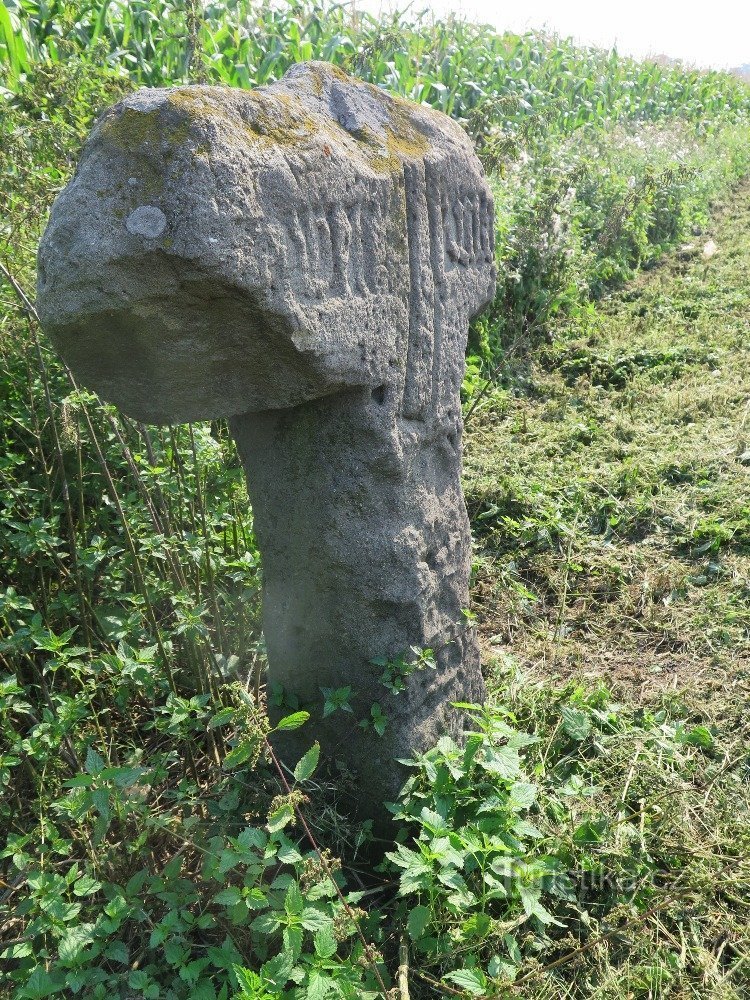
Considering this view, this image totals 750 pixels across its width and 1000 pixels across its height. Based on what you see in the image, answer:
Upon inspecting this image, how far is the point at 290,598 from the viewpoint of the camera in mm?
2250

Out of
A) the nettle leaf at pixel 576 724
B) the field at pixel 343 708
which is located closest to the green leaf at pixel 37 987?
the field at pixel 343 708

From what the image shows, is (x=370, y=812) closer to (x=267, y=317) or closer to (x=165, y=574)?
(x=165, y=574)

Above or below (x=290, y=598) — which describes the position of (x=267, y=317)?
above

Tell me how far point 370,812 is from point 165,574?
1024 mm

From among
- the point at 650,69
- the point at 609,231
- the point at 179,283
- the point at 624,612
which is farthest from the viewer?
the point at 650,69

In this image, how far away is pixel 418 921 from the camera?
1.86 metres

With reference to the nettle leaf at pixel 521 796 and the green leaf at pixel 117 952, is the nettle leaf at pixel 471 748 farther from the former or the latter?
the green leaf at pixel 117 952

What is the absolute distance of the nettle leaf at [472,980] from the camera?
1804 mm

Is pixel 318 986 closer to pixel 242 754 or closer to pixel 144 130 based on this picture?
pixel 242 754

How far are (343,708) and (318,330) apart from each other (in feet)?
3.27

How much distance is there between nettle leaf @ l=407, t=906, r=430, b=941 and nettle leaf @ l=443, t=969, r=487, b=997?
0.34 feet

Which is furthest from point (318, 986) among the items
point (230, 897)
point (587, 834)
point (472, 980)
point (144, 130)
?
point (144, 130)

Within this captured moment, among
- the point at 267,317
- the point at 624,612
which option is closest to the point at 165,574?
the point at 267,317

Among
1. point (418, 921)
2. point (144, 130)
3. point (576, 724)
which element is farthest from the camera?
point (576, 724)
